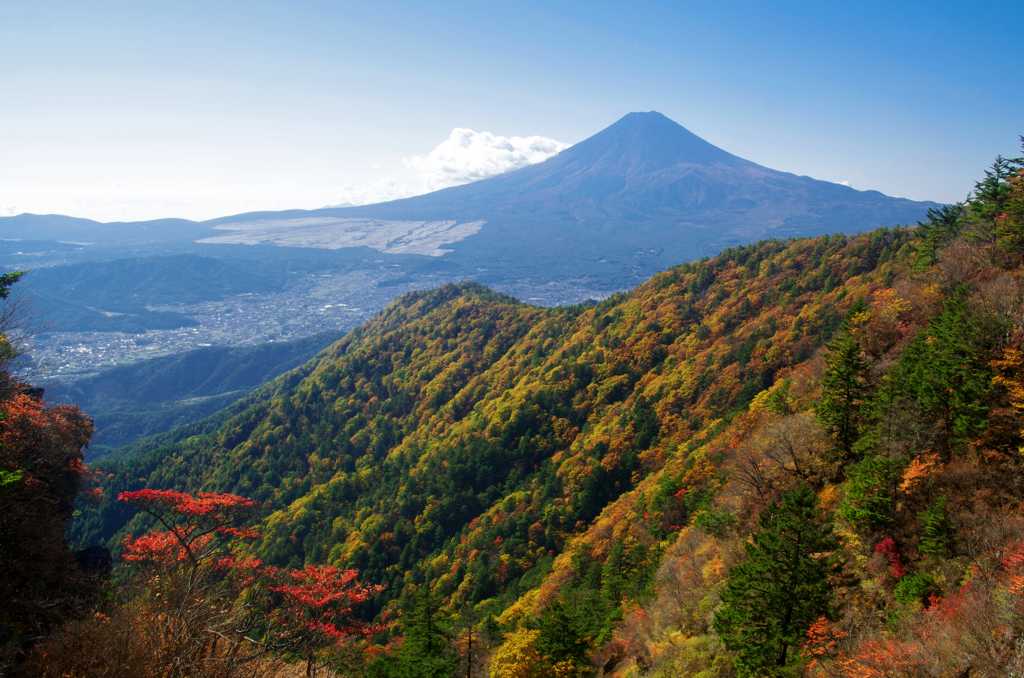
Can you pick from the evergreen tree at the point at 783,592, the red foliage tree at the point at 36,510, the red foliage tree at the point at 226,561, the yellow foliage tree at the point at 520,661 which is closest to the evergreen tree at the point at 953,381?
the evergreen tree at the point at 783,592

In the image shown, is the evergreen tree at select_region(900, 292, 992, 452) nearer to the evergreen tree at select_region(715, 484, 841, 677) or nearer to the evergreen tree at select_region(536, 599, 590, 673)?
the evergreen tree at select_region(715, 484, 841, 677)

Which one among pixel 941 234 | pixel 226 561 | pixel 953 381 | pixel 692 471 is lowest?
pixel 226 561

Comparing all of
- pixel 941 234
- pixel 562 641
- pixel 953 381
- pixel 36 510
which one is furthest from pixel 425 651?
pixel 941 234

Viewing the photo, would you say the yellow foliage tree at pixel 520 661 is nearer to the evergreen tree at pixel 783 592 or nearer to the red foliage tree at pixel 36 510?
the evergreen tree at pixel 783 592

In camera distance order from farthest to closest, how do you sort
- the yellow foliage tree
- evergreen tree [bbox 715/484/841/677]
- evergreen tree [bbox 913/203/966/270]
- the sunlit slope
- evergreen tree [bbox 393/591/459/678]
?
the sunlit slope, evergreen tree [bbox 913/203/966/270], evergreen tree [bbox 393/591/459/678], the yellow foliage tree, evergreen tree [bbox 715/484/841/677]

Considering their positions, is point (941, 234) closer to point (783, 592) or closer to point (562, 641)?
point (783, 592)

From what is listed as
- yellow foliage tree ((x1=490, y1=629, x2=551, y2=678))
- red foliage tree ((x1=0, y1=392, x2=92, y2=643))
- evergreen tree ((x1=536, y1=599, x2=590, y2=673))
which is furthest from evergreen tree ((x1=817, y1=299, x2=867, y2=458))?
red foliage tree ((x1=0, y1=392, x2=92, y2=643))

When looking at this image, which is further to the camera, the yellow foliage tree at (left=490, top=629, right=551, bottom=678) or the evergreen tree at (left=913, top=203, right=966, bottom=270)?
the evergreen tree at (left=913, top=203, right=966, bottom=270)
